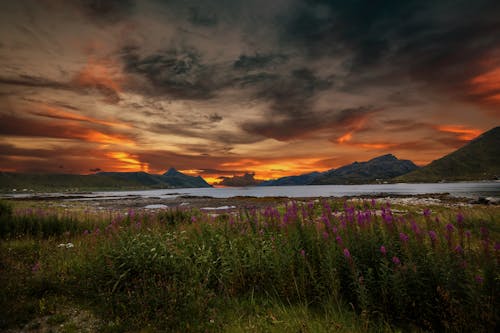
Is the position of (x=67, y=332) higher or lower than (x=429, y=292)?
lower

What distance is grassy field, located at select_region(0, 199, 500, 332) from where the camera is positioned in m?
4.00

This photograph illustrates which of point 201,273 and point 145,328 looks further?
point 201,273

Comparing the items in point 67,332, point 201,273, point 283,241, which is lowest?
point 67,332

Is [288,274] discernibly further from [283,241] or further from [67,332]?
[67,332]

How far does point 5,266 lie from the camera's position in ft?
22.9

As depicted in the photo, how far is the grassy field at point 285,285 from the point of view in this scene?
4.00m

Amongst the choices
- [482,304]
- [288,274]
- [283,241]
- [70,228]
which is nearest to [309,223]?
[283,241]

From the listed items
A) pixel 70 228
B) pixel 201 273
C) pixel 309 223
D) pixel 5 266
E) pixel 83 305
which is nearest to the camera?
pixel 83 305

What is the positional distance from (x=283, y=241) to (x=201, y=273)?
2.06m

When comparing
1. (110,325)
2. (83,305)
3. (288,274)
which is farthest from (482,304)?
(83,305)

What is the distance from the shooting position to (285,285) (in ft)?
17.5

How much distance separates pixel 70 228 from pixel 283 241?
41.5 ft

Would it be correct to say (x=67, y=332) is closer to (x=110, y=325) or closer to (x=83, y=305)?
(x=110, y=325)

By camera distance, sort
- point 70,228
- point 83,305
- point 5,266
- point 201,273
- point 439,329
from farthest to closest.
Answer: point 70,228 < point 5,266 < point 201,273 < point 83,305 < point 439,329
